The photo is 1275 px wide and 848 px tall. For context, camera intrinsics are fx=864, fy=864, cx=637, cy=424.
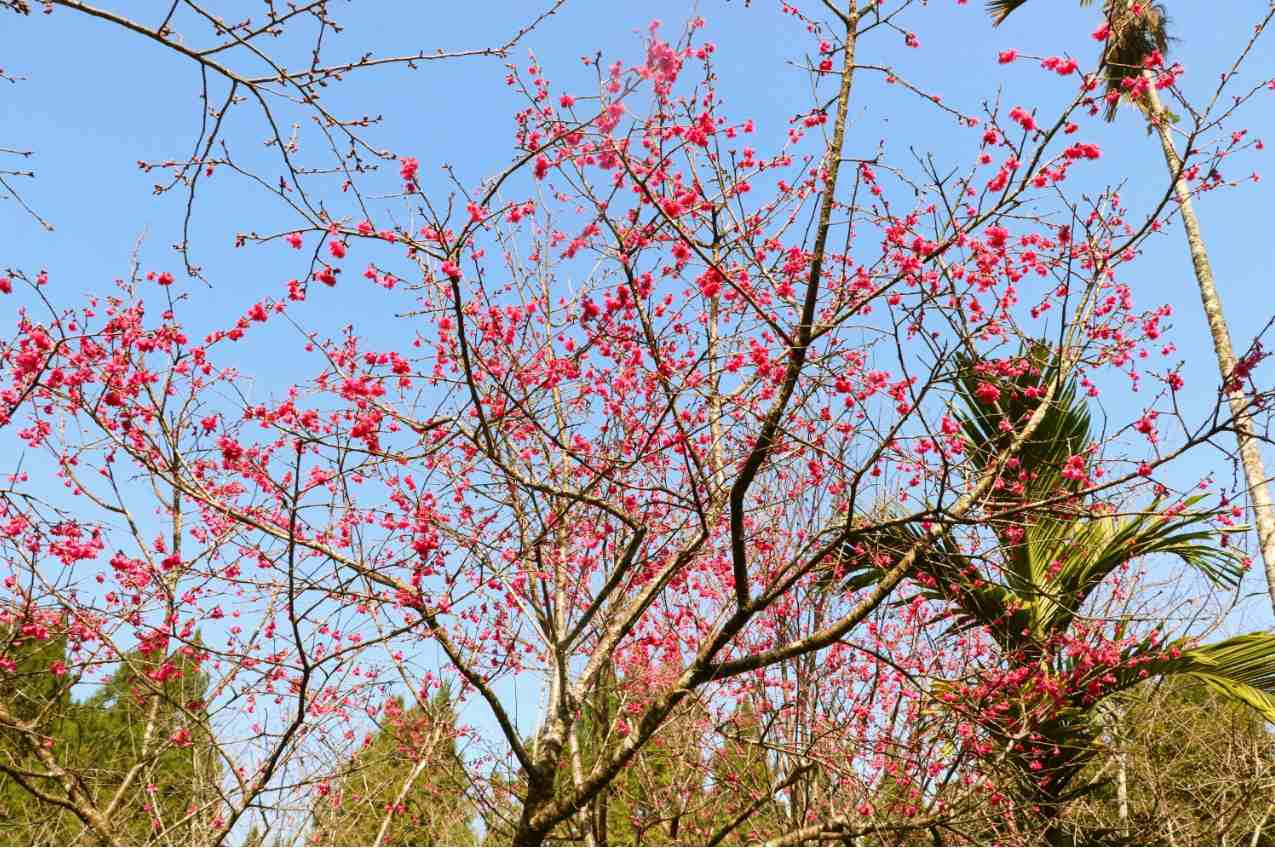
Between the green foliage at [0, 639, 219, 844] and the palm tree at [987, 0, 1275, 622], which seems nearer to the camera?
the green foliage at [0, 639, 219, 844]

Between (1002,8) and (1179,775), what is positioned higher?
(1002,8)

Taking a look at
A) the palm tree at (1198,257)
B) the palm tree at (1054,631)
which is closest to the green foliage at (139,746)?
the palm tree at (1054,631)

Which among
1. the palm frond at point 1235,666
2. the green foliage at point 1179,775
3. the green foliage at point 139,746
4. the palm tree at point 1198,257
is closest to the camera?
the green foliage at point 139,746

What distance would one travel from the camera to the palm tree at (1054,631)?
5957 mm

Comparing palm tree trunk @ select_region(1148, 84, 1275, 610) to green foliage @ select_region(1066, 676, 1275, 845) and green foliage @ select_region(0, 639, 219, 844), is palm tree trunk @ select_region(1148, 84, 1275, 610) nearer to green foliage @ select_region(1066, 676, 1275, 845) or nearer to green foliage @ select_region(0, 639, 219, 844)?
green foliage @ select_region(1066, 676, 1275, 845)

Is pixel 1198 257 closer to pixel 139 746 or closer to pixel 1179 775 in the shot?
pixel 1179 775

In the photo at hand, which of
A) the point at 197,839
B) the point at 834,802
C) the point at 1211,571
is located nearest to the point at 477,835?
the point at 197,839

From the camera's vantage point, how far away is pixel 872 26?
4230 millimetres

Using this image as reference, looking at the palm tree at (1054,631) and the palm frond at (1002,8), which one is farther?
the palm frond at (1002,8)

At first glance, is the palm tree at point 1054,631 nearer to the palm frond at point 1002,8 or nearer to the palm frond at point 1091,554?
the palm frond at point 1091,554

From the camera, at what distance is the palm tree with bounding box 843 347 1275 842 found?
19.5 ft

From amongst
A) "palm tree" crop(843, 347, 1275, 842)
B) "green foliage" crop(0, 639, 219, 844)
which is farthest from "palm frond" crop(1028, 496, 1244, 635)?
"green foliage" crop(0, 639, 219, 844)

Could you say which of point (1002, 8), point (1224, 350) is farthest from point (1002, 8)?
point (1224, 350)

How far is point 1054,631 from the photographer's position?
21.1 ft
